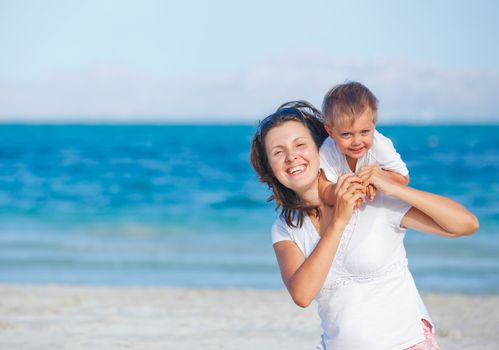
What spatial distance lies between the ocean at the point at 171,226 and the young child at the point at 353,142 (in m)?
5.13

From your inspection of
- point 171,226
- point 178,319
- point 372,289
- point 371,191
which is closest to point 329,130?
point 371,191

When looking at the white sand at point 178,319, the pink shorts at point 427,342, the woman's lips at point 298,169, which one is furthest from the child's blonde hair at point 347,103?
the white sand at point 178,319

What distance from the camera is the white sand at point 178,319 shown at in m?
6.10

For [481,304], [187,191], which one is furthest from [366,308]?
[187,191]

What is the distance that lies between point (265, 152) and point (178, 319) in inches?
158

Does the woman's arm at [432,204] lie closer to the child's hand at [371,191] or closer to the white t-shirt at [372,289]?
the child's hand at [371,191]

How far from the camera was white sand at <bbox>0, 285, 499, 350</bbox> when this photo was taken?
20.0 ft

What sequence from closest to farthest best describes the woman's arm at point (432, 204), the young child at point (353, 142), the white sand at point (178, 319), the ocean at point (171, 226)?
the woman's arm at point (432, 204)
the young child at point (353, 142)
the white sand at point (178, 319)
the ocean at point (171, 226)

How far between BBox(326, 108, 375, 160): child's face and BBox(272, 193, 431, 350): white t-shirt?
0.69 feet

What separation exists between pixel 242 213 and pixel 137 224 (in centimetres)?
260

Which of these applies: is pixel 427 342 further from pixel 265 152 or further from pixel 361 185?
pixel 265 152

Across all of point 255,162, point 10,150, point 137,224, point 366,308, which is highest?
point 10,150

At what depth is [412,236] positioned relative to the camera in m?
12.5

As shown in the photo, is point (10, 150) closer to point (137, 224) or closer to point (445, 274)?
point (137, 224)
